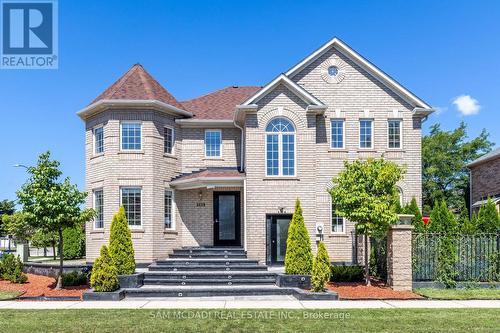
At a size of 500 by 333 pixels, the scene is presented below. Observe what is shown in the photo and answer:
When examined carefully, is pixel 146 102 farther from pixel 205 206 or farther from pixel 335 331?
pixel 335 331

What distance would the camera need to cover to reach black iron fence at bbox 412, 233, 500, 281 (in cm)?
1608

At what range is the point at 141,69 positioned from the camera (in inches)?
903

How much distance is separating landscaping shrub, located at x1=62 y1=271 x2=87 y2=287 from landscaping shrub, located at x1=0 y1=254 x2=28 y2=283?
2372mm

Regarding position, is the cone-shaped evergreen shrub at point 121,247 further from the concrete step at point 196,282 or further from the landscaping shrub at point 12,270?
the landscaping shrub at point 12,270

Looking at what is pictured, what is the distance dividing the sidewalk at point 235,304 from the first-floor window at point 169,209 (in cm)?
687

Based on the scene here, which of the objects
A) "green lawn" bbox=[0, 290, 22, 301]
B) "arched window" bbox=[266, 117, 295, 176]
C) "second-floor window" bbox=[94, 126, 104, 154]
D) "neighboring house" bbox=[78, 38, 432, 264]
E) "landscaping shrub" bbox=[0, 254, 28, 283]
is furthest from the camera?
"second-floor window" bbox=[94, 126, 104, 154]

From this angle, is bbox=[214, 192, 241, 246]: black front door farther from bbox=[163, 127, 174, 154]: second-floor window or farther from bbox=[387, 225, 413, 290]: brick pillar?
bbox=[387, 225, 413, 290]: brick pillar

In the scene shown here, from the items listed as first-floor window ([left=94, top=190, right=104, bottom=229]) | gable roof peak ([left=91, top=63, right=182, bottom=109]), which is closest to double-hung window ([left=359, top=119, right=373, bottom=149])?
gable roof peak ([left=91, top=63, right=182, bottom=109])

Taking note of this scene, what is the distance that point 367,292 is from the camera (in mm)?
15234

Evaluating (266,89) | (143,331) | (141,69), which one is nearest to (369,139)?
(266,89)

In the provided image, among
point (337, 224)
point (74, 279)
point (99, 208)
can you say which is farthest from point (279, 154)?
point (74, 279)

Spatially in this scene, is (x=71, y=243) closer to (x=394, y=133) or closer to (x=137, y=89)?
(x=137, y=89)

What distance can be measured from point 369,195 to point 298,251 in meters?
3.03

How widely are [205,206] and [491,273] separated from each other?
11.7m
